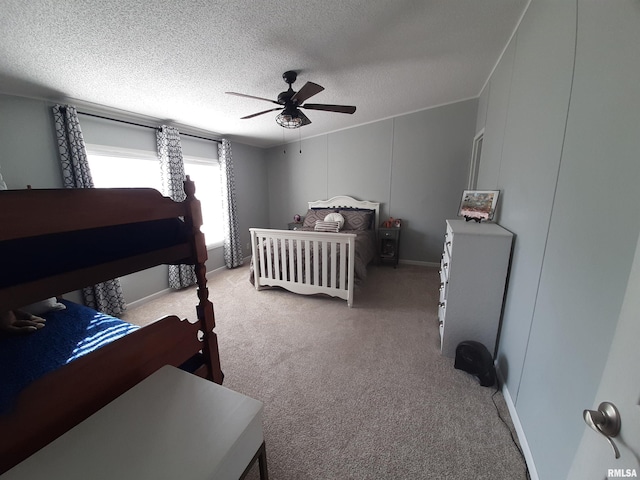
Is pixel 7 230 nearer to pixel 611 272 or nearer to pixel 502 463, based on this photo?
pixel 611 272

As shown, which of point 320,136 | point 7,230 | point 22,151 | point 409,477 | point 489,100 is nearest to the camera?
point 7,230

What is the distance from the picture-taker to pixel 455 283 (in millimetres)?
1745

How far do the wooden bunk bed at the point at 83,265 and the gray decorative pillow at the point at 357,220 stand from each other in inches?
122

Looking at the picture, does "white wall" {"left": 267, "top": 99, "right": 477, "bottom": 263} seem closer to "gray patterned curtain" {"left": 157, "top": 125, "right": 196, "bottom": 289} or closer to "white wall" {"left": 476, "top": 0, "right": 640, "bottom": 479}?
"white wall" {"left": 476, "top": 0, "right": 640, "bottom": 479}

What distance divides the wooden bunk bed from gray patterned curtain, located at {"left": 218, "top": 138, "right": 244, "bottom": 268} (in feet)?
10.1

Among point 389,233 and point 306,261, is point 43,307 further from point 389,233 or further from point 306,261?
point 389,233

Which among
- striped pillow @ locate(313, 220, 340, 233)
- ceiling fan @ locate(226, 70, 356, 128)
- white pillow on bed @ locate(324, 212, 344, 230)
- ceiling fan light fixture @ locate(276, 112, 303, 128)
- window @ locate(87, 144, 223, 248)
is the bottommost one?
striped pillow @ locate(313, 220, 340, 233)

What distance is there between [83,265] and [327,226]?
3.22 metres

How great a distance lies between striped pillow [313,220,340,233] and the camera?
3.79 m

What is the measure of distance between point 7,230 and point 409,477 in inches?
68.2

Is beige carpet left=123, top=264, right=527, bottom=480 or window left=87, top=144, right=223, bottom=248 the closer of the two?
beige carpet left=123, top=264, right=527, bottom=480

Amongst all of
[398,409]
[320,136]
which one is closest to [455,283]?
[398,409]

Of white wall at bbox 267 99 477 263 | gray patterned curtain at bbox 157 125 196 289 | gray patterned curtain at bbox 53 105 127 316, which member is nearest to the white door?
gray patterned curtain at bbox 53 105 127 316

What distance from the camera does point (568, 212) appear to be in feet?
3.24
